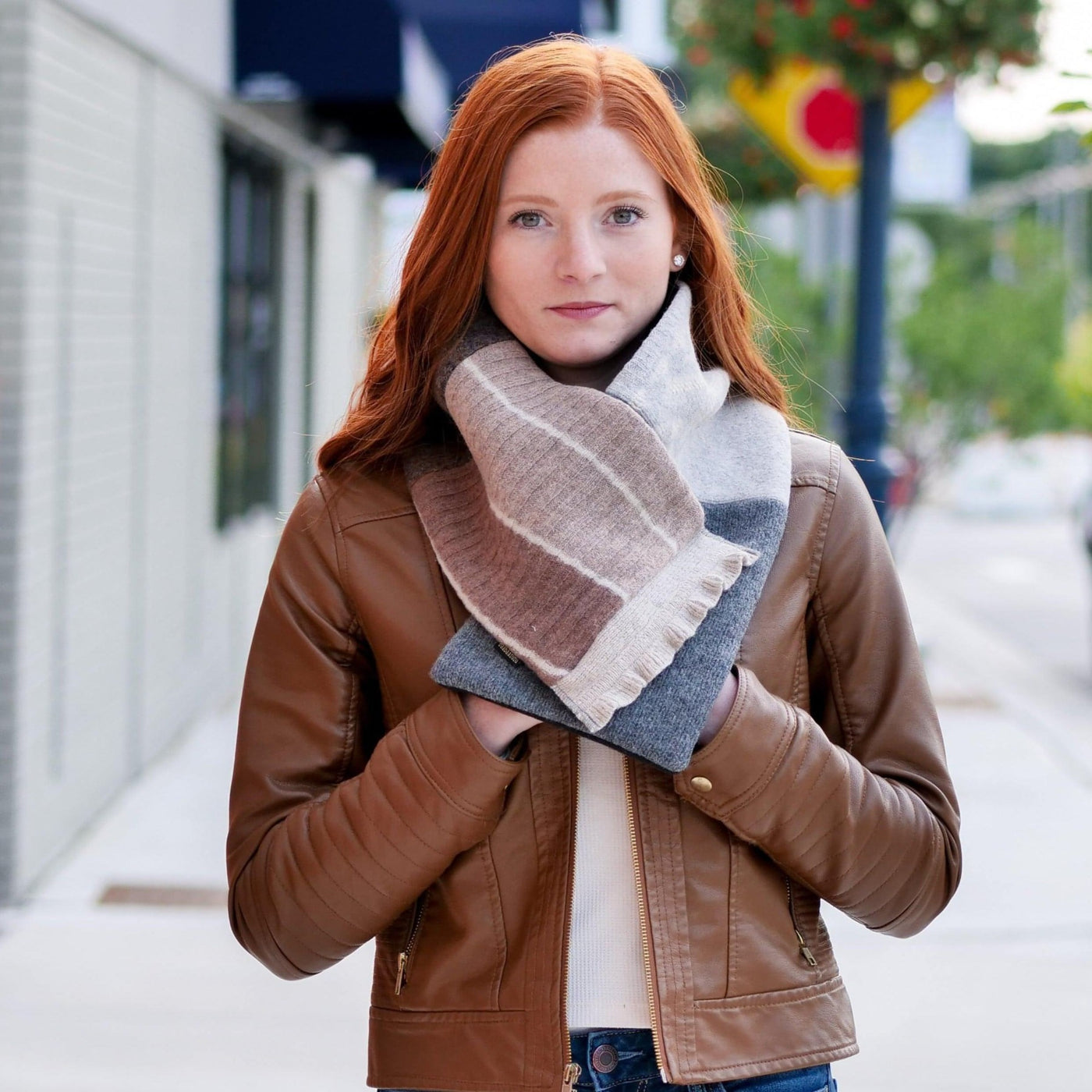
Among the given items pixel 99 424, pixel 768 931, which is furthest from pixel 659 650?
pixel 99 424

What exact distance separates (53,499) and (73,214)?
3.28 ft

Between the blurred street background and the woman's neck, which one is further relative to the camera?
the blurred street background

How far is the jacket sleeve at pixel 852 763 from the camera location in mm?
1762

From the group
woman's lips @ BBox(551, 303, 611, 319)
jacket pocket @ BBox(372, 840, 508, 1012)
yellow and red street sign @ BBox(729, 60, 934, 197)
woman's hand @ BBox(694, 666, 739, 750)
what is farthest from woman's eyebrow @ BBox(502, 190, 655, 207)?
yellow and red street sign @ BBox(729, 60, 934, 197)

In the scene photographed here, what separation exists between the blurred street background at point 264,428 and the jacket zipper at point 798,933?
808mm

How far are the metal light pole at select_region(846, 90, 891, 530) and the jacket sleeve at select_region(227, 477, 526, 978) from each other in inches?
240

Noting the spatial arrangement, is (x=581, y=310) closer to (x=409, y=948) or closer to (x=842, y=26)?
(x=409, y=948)

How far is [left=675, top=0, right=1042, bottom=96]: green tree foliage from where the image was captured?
7512 mm

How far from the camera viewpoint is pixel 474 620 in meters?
1.78

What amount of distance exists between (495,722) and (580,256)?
0.52m

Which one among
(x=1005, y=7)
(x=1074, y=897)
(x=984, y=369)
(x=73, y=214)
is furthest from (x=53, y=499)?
(x=984, y=369)

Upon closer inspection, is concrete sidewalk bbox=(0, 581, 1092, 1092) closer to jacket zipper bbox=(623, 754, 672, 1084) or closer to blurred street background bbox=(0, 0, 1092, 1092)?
blurred street background bbox=(0, 0, 1092, 1092)

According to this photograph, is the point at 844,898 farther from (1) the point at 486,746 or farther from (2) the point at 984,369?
(2) the point at 984,369

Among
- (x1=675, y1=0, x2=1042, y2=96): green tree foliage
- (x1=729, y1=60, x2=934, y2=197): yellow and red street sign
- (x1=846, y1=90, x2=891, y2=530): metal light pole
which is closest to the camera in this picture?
(x1=675, y1=0, x2=1042, y2=96): green tree foliage
